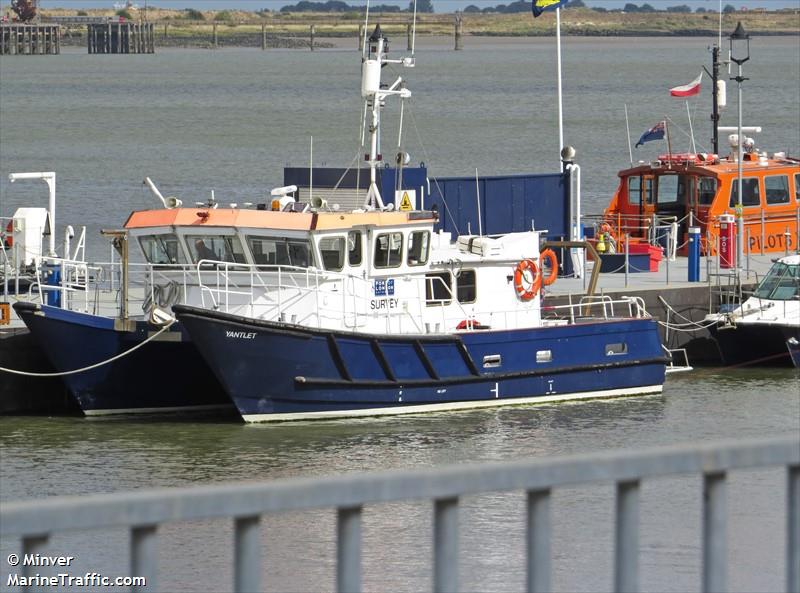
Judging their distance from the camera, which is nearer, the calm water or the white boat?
the calm water

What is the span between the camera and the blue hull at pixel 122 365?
1977 centimetres

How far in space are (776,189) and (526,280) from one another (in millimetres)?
8988

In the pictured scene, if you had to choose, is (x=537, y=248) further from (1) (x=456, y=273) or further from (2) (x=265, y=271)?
(2) (x=265, y=271)

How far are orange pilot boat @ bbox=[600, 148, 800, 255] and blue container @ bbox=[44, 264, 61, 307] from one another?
9.40 meters

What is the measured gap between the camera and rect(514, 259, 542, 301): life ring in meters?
20.9

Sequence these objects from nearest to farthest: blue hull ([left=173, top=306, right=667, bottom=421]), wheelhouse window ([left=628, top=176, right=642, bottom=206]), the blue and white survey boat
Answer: blue hull ([left=173, top=306, right=667, bottom=421]) → the blue and white survey boat → wheelhouse window ([left=628, top=176, right=642, bottom=206])

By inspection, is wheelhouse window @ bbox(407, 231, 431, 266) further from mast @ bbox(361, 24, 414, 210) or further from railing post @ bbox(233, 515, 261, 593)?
railing post @ bbox(233, 515, 261, 593)

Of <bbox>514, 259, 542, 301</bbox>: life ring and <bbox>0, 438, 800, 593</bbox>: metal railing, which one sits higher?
<bbox>514, 259, 542, 301</bbox>: life ring

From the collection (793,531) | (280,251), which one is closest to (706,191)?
(280,251)

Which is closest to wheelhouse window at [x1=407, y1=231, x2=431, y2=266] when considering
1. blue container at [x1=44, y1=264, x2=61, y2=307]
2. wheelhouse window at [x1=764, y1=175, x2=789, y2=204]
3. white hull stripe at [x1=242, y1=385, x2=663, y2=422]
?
white hull stripe at [x1=242, y1=385, x2=663, y2=422]

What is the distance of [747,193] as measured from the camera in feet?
92.6

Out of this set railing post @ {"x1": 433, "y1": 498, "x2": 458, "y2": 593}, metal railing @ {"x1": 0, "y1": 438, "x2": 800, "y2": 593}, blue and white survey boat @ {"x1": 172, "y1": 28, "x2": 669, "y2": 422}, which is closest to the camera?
metal railing @ {"x1": 0, "y1": 438, "x2": 800, "y2": 593}

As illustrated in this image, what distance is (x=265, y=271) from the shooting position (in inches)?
777

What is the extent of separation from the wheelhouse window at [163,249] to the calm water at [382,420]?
4.96 feet
